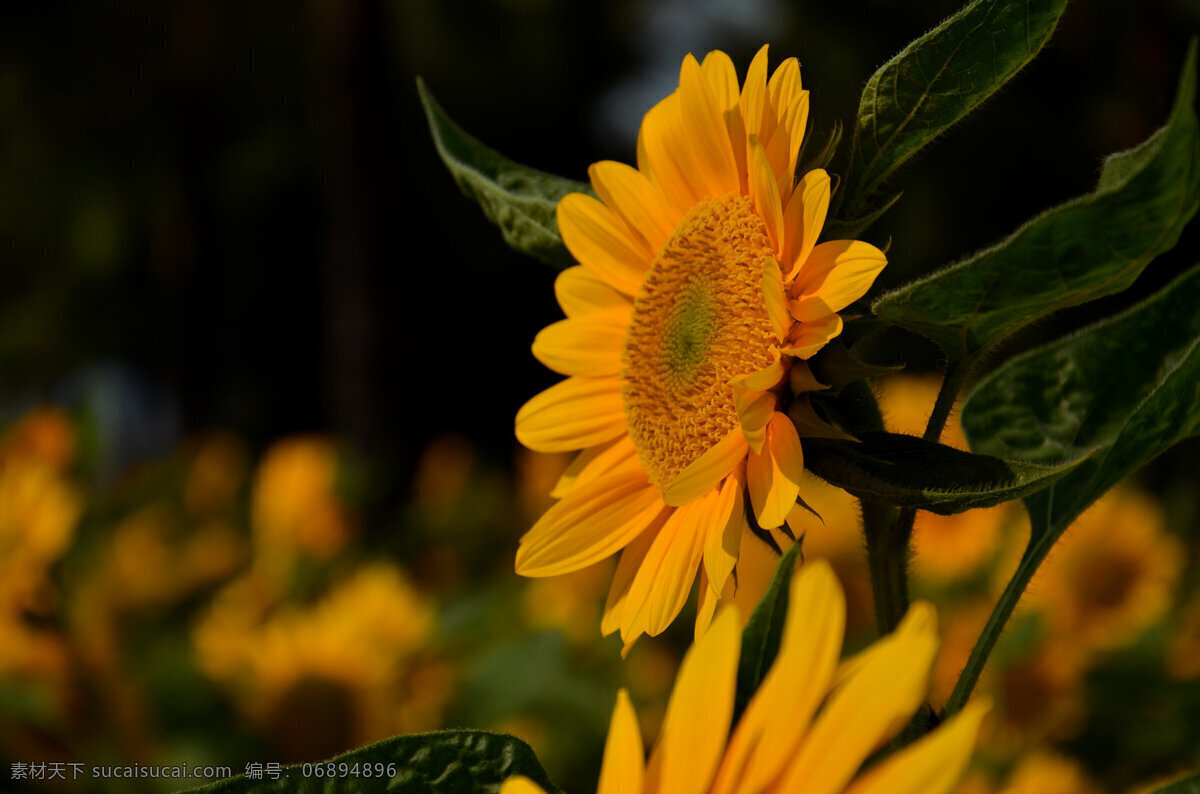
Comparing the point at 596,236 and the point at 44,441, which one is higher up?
the point at 596,236

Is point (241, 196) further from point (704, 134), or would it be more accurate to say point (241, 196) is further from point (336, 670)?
point (704, 134)

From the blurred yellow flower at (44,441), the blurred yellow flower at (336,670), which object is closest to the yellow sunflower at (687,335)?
the blurred yellow flower at (336,670)

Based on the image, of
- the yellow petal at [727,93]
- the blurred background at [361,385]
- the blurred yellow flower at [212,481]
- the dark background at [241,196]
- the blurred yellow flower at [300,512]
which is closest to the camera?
the yellow petal at [727,93]

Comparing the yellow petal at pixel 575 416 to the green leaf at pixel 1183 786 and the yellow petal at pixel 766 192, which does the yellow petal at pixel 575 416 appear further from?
the green leaf at pixel 1183 786

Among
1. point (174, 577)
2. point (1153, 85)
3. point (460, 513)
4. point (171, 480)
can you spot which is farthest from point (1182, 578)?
point (1153, 85)

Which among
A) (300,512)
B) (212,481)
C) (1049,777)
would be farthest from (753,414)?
(212,481)

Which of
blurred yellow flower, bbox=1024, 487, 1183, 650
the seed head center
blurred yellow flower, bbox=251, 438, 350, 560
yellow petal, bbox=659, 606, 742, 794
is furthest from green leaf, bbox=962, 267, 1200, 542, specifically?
blurred yellow flower, bbox=251, 438, 350, 560
